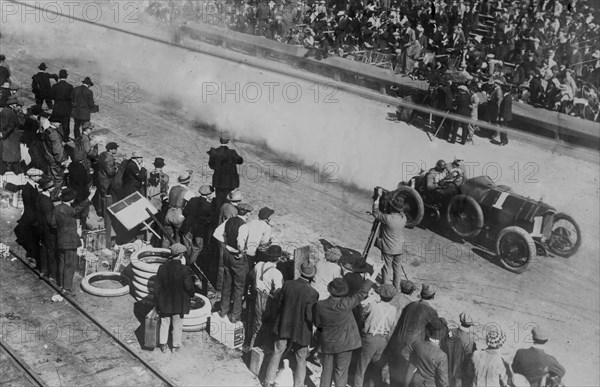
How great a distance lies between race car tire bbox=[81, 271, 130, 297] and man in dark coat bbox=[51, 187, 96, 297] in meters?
0.26

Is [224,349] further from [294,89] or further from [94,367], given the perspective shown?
[294,89]

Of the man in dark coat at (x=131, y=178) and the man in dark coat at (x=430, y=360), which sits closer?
the man in dark coat at (x=430, y=360)

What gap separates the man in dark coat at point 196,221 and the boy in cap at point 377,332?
11.8 ft

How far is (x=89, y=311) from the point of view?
1103 centimetres

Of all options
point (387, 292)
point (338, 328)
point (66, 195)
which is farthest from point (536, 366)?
point (66, 195)

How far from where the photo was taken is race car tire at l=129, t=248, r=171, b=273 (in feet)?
35.7

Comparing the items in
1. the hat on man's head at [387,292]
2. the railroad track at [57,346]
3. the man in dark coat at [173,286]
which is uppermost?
the hat on man's head at [387,292]

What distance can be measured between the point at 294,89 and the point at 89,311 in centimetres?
1205

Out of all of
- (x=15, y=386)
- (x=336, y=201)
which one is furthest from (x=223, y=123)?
(x=15, y=386)

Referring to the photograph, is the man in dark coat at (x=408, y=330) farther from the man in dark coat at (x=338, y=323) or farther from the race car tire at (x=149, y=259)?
the race car tire at (x=149, y=259)

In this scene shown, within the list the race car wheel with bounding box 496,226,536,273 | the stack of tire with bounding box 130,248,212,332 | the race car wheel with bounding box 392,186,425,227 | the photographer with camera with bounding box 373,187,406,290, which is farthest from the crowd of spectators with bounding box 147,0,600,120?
the stack of tire with bounding box 130,248,212,332

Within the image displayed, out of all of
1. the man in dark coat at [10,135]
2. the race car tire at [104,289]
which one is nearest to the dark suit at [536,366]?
the race car tire at [104,289]

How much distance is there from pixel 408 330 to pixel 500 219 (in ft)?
16.0

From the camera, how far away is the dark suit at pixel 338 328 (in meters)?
8.77
